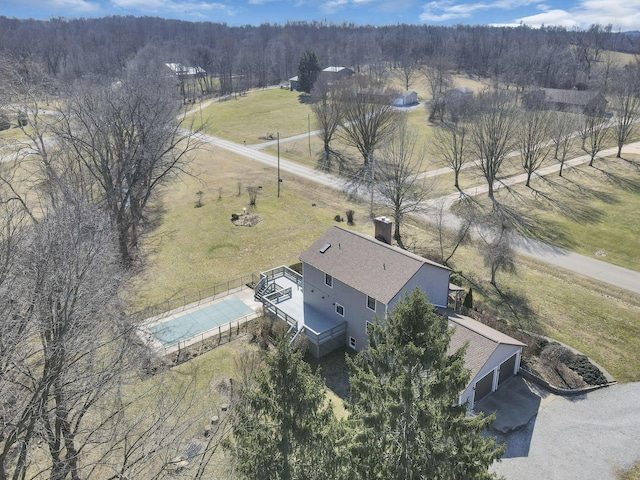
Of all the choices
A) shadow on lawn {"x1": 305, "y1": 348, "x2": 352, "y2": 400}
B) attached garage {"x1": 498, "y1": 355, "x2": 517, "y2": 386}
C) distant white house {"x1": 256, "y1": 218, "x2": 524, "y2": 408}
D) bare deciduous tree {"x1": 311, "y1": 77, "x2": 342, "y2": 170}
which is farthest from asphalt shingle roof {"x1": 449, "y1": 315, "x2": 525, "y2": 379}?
bare deciduous tree {"x1": 311, "y1": 77, "x2": 342, "y2": 170}

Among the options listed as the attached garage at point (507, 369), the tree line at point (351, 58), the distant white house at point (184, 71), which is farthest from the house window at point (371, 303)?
the distant white house at point (184, 71)

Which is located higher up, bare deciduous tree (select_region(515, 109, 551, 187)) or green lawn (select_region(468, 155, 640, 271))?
bare deciduous tree (select_region(515, 109, 551, 187))

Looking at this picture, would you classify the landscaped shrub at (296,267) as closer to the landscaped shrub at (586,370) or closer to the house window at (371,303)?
the house window at (371,303)

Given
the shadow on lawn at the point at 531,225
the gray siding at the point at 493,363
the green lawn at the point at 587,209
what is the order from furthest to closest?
the shadow on lawn at the point at 531,225 → the green lawn at the point at 587,209 → the gray siding at the point at 493,363

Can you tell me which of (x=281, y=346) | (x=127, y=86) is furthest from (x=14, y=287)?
(x=127, y=86)

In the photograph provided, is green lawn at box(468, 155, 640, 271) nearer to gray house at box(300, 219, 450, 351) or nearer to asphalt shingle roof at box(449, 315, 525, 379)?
asphalt shingle roof at box(449, 315, 525, 379)

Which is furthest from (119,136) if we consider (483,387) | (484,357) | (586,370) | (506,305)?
(586,370)

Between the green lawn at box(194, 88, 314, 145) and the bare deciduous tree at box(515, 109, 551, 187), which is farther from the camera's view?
the green lawn at box(194, 88, 314, 145)
